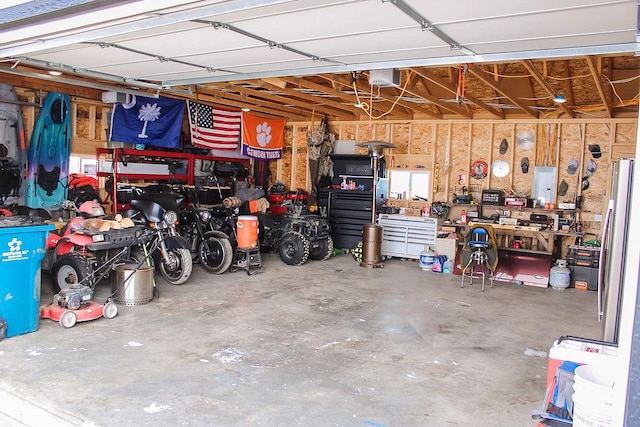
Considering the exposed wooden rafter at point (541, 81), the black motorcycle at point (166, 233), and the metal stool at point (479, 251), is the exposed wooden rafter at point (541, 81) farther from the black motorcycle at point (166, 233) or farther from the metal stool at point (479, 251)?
the black motorcycle at point (166, 233)

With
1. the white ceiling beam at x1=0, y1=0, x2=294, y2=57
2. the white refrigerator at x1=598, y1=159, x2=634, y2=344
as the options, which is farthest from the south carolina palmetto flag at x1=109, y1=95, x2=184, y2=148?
the white refrigerator at x1=598, y1=159, x2=634, y2=344

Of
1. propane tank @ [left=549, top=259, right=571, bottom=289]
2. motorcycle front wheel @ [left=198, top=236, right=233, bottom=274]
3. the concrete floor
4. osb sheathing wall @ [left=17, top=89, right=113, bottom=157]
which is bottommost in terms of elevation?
the concrete floor

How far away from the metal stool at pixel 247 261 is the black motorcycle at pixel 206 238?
0.75 ft

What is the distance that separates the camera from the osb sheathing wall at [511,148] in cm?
827

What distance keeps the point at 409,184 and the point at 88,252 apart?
240 inches

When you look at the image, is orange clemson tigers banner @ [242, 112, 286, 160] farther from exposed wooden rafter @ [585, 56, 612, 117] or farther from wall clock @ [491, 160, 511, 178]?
exposed wooden rafter @ [585, 56, 612, 117]

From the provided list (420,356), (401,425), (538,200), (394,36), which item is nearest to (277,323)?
(420,356)

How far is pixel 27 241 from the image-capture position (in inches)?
169

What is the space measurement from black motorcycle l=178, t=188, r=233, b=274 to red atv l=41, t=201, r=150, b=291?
129cm

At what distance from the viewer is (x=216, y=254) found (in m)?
7.10

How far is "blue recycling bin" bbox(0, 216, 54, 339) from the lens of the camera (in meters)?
4.14

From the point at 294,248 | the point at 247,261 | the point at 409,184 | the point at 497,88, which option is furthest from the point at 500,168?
the point at 247,261

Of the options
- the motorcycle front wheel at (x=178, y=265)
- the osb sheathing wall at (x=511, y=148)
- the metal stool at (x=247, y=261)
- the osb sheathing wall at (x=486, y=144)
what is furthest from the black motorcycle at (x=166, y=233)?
the osb sheathing wall at (x=511, y=148)

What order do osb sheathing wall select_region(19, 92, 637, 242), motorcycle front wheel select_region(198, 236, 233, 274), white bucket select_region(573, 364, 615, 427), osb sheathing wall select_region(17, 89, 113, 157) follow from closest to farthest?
white bucket select_region(573, 364, 615, 427), motorcycle front wheel select_region(198, 236, 233, 274), osb sheathing wall select_region(17, 89, 113, 157), osb sheathing wall select_region(19, 92, 637, 242)
